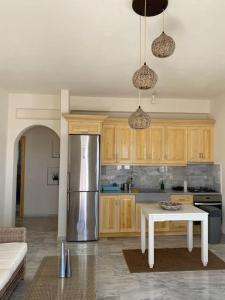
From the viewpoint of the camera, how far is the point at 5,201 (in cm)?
541

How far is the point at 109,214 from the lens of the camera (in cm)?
513

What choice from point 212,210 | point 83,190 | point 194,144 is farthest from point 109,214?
point 194,144

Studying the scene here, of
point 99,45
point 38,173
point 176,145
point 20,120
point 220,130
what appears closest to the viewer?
point 99,45

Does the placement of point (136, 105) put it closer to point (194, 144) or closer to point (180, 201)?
point (194, 144)

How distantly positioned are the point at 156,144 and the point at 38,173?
11.5 feet

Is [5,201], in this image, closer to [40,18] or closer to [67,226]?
[67,226]

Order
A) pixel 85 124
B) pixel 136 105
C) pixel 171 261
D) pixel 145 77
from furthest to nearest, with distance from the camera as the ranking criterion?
→ 1. pixel 136 105
2. pixel 85 124
3. pixel 171 261
4. pixel 145 77

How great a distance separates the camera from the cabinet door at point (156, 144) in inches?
220

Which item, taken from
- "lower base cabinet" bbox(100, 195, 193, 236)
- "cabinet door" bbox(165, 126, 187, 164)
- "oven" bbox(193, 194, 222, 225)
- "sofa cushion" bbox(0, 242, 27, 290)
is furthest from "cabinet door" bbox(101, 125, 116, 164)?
"sofa cushion" bbox(0, 242, 27, 290)

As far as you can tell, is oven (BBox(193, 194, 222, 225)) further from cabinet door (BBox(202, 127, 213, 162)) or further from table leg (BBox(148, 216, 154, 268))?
table leg (BBox(148, 216, 154, 268))

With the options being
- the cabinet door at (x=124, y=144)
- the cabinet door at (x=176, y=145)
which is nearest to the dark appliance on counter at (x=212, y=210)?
the cabinet door at (x=176, y=145)

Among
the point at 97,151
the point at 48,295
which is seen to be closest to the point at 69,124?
the point at 97,151

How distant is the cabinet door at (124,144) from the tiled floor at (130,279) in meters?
1.78

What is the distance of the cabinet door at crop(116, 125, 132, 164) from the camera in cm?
551
